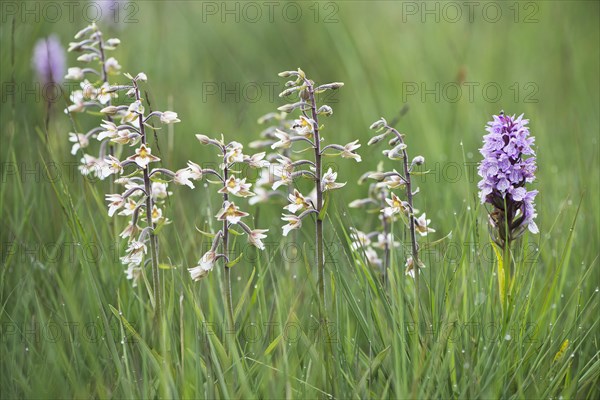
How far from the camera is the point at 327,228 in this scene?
3.84m

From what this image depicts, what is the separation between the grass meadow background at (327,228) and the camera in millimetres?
2262

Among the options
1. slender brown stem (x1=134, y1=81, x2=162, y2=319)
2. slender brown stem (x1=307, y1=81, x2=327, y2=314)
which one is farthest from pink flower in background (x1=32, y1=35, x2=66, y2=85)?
slender brown stem (x1=307, y1=81, x2=327, y2=314)

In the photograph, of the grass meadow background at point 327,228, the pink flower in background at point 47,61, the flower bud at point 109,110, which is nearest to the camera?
the grass meadow background at point 327,228

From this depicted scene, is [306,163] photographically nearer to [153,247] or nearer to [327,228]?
[153,247]

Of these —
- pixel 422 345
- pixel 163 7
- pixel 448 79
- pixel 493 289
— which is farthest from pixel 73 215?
pixel 163 7

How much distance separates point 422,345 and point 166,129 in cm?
331

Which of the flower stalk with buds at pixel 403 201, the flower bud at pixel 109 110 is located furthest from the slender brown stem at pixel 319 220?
the flower bud at pixel 109 110

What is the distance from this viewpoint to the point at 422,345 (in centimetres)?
226

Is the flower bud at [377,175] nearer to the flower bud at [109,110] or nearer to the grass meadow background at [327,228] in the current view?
the grass meadow background at [327,228]

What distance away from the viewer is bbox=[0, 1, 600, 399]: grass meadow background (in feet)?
7.42

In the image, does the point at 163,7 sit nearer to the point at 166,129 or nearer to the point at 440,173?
the point at 166,129

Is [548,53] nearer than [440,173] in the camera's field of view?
No

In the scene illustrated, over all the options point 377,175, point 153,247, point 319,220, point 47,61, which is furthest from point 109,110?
point 47,61

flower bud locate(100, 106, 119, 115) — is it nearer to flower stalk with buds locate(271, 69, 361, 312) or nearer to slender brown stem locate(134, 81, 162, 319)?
slender brown stem locate(134, 81, 162, 319)
